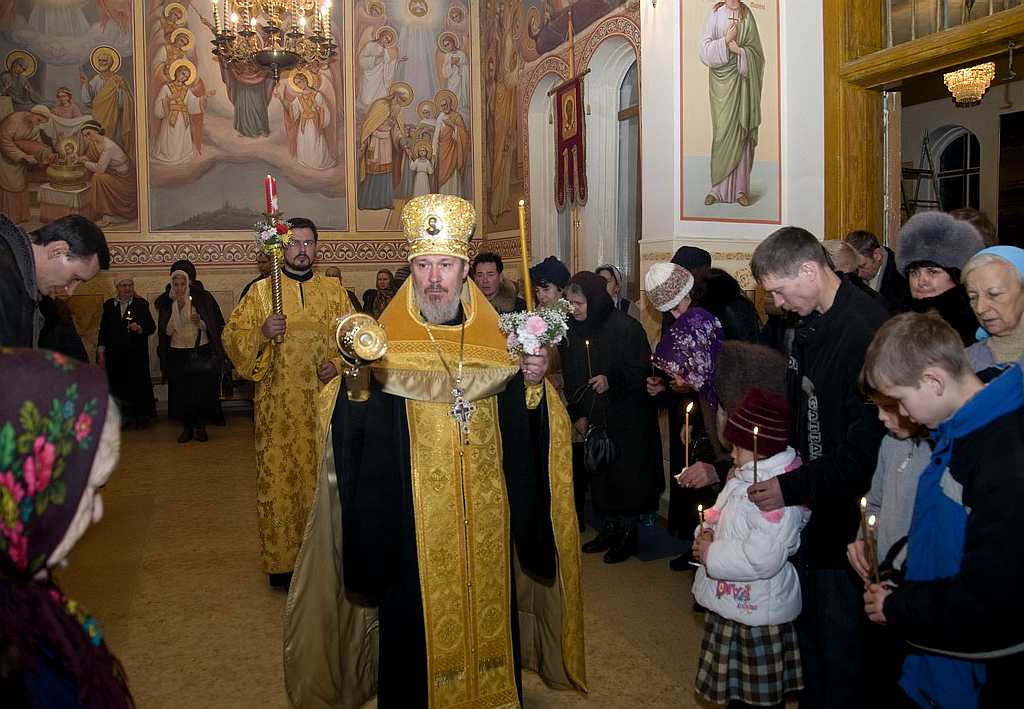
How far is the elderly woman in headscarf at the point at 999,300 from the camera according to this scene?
8.96 feet

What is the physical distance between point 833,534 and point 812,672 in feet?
1.67

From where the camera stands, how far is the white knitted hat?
4.34m

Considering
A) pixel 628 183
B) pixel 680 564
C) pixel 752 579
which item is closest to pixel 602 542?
pixel 680 564

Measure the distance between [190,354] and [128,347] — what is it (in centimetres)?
112

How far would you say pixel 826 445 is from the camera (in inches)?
102

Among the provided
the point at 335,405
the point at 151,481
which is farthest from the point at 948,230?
the point at 151,481

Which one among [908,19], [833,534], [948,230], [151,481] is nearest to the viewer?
[833,534]

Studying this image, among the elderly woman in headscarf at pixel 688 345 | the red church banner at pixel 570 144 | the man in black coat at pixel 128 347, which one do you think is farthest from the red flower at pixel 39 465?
the man in black coat at pixel 128 347

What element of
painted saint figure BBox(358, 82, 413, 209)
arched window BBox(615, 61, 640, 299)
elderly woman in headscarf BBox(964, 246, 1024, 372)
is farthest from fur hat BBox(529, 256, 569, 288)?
painted saint figure BBox(358, 82, 413, 209)

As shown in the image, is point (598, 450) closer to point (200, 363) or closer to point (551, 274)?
point (551, 274)

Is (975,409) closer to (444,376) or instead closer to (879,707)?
(879,707)

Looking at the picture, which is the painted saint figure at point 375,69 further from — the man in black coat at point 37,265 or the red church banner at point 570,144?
the man in black coat at point 37,265

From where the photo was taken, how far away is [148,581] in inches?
198

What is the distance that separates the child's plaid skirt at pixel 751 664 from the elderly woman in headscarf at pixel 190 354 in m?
8.00
